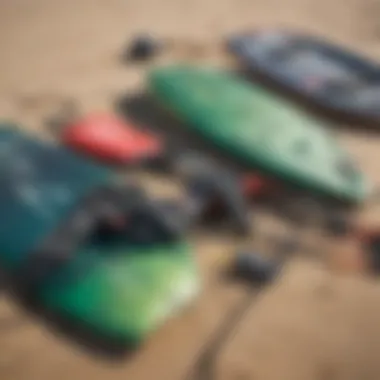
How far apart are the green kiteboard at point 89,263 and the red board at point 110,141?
5.4 inches

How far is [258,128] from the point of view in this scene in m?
1.76

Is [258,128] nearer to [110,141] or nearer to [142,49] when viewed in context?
[110,141]

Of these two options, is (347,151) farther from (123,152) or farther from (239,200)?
(123,152)

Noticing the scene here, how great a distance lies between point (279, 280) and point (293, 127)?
1.63 feet

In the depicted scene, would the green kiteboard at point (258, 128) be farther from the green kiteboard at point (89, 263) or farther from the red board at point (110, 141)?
the green kiteboard at point (89, 263)

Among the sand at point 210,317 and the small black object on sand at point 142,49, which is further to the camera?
the small black object on sand at point 142,49

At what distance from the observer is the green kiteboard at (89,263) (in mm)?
1261

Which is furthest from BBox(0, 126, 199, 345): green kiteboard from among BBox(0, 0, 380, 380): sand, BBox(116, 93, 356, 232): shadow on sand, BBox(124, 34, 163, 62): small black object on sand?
BBox(124, 34, 163, 62): small black object on sand

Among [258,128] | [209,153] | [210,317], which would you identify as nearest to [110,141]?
[209,153]

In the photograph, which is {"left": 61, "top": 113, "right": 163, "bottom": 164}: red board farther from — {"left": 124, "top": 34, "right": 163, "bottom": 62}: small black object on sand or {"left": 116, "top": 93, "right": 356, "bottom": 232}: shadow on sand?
{"left": 124, "top": 34, "right": 163, "bottom": 62}: small black object on sand

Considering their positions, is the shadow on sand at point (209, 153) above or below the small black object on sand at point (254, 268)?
above

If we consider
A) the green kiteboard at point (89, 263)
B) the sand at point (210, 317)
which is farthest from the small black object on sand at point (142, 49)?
the green kiteboard at point (89, 263)

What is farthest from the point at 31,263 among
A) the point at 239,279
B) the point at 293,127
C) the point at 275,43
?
the point at 275,43

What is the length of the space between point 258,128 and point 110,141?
0.32m
